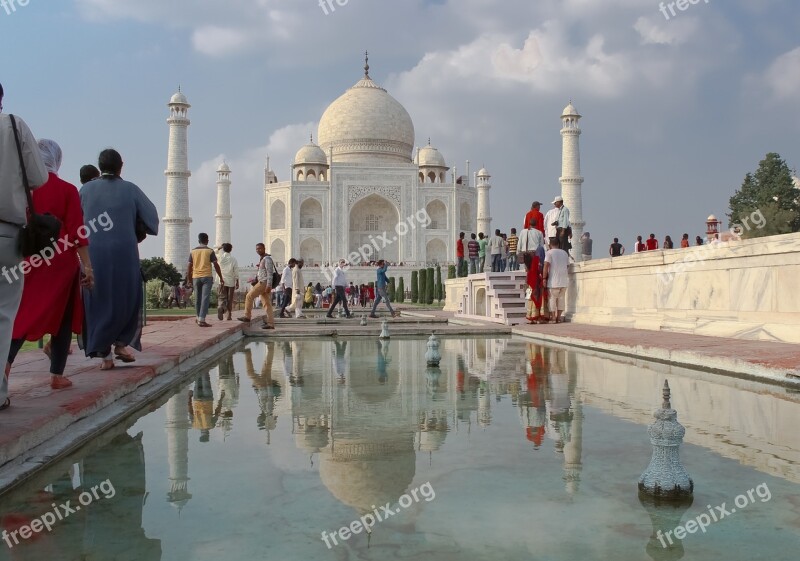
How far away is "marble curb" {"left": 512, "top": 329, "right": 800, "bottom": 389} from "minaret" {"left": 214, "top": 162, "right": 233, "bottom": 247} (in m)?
31.4

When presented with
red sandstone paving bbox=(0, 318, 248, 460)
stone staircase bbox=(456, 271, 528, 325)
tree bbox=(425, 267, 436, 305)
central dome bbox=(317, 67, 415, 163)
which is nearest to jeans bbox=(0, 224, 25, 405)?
red sandstone paving bbox=(0, 318, 248, 460)

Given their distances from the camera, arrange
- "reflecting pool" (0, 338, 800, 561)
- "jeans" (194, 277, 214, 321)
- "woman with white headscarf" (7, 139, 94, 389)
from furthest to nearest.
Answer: "jeans" (194, 277, 214, 321)
"woman with white headscarf" (7, 139, 94, 389)
"reflecting pool" (0, 338, 800, 561)

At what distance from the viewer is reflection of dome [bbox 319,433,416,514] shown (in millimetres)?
1836

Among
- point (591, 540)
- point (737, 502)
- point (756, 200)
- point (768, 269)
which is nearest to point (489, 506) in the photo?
point (591, 540)

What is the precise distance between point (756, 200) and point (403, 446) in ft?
98.2

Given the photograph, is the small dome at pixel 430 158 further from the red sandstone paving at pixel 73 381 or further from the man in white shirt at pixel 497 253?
the red sandstone paving at pixel 73 381

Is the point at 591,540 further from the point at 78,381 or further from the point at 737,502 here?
the point at 78,381

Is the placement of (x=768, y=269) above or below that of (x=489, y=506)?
above

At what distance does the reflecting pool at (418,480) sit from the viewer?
152 cm

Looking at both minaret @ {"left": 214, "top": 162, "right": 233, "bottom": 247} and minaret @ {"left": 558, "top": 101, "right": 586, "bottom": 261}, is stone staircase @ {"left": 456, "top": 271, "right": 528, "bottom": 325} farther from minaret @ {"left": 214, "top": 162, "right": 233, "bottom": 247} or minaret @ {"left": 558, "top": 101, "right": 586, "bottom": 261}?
minaret @ {"left": 214, "top": 162, "right": 233, "bottom": 247}

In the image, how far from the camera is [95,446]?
7.95 feet

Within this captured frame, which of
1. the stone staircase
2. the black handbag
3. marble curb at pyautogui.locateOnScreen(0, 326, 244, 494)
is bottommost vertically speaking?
marble curb at pyautogui.locateOnScreen(0, 326, 244, 494)

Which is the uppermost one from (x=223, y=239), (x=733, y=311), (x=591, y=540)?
(x=223, y=239)

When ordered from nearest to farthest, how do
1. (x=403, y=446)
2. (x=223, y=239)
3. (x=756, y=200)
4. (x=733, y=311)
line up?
1. (x=403, y=446)
2. (x=733, y=311)
3. (x=756, y=200)
4. (x=223, y=239)
